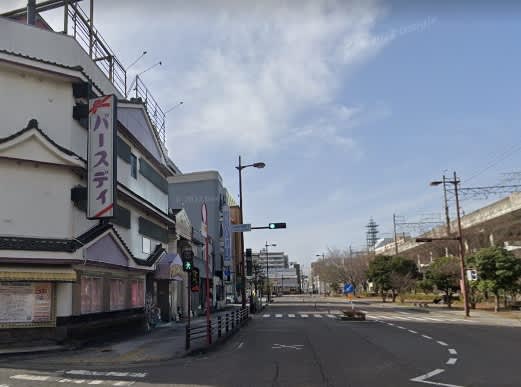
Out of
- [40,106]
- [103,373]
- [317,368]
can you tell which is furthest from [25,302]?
[317,368]

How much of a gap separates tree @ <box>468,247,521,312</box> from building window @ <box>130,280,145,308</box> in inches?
1042

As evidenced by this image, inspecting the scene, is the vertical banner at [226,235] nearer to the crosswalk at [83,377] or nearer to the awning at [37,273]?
the awning at [37,273]

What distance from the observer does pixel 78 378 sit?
10.7 m

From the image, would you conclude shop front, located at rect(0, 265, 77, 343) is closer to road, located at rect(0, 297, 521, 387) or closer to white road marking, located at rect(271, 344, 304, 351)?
road, located at rect(0, 297, 521, 387)

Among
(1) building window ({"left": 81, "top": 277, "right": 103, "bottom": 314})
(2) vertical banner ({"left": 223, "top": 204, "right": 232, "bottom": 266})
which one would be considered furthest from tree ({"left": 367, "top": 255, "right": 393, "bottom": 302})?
(1) building window ({"left": 81, "top": 277, "right": 103, "bottom": 314})

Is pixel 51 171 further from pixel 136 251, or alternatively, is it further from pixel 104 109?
pixel 136 251

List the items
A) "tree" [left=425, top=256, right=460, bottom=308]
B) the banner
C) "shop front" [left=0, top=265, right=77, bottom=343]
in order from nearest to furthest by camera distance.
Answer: "shop front" [left=0, top=265, right=77, bottom=343], the banner, "tree" [left=425, top=256, right=460, bottom=308]

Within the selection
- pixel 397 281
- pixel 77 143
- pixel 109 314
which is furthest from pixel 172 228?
pixel 397 281

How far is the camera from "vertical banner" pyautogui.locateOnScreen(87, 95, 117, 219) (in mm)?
17062

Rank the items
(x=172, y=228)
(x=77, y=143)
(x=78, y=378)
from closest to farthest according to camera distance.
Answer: (x=78, y=378)
(x=77, y=143)
(x=172, y=228)

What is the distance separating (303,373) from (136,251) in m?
14.1

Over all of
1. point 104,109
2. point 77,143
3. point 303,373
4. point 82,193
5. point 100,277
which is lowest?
point 303,373

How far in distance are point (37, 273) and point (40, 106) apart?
19.3ft

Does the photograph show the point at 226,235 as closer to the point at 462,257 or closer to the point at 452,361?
the point at 462,257
